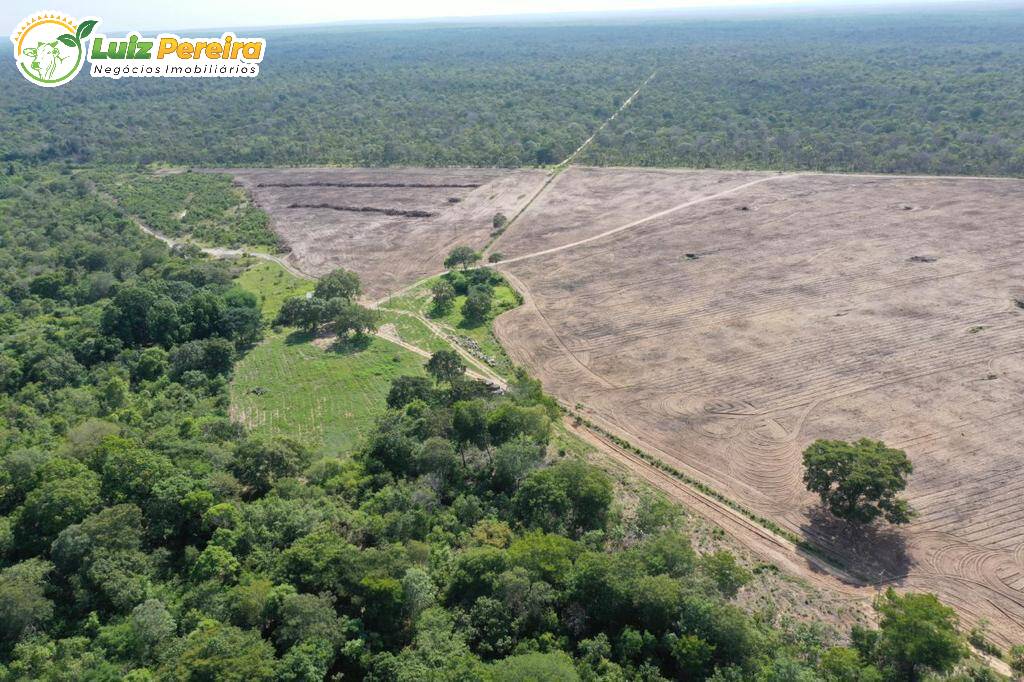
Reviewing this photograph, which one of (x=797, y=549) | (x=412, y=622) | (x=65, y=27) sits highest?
(x=65, y=27)

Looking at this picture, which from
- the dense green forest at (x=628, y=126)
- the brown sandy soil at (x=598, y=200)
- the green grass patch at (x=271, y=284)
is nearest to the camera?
the green grass patch at (x=271, y=284)

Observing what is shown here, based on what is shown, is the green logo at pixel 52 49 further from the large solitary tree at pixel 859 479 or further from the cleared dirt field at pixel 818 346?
the large solitary tree at pixel 859 479

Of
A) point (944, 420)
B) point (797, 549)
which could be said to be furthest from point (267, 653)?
point (944, 420)

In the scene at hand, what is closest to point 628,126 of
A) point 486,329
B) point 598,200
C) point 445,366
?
point 598,200

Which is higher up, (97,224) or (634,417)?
(97,224)

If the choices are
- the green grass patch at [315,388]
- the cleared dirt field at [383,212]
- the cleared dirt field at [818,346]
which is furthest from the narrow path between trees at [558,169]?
the green grass patch at [315,388]

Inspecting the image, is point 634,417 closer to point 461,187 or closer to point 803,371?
point 803,371

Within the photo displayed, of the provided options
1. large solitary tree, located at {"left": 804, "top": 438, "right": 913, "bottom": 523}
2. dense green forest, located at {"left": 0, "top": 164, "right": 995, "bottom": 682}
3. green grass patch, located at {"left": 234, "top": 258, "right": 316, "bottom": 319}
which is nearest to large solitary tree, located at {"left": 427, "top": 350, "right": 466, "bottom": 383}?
dense green forest, located at {"left": 0, "top": 164, "right": 995, "bottom": 682}
